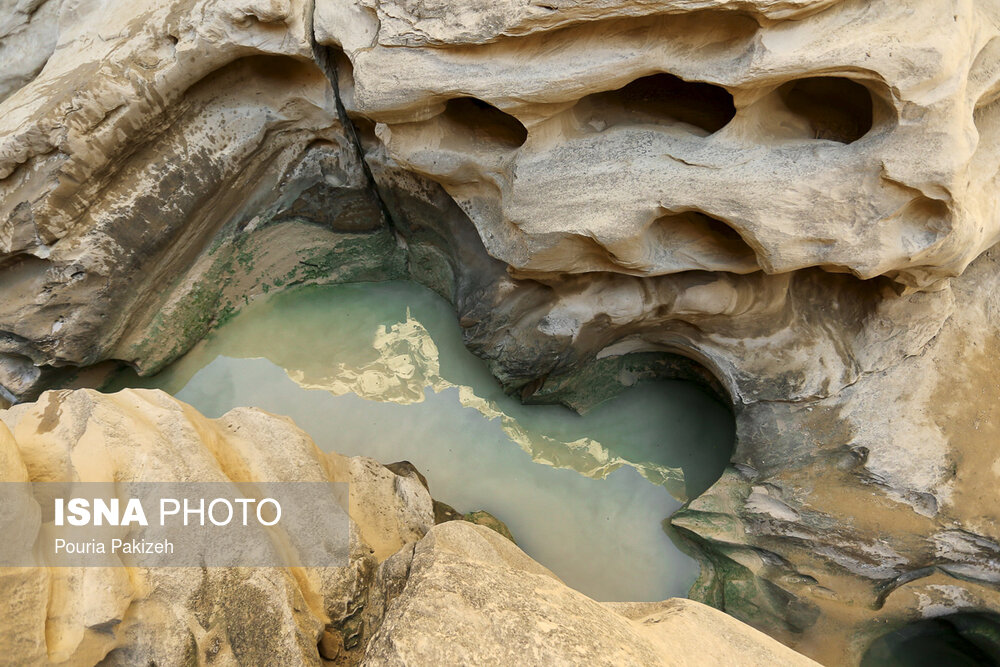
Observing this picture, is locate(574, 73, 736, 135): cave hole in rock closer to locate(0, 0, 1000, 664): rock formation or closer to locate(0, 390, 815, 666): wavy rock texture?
locate(0, 0, 1000, 664): rock formation

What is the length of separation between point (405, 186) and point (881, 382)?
6.03 ft

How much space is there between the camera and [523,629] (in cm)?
113

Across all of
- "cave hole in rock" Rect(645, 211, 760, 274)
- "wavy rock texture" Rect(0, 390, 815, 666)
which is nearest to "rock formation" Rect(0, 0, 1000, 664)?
"cave hole in rock" Rect(645, 211, 760, 274)

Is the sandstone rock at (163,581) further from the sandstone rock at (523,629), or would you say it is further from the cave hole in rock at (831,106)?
the cave hole in rock at (831,106)

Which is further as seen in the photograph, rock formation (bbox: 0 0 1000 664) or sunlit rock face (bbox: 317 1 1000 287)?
rock formation (bbox: 0 0 1000 664)

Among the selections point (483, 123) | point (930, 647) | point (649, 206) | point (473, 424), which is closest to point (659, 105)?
point (649, 206)

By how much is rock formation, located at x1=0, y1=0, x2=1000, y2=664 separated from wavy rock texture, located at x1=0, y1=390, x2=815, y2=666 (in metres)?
0.81

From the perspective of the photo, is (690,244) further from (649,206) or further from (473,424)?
(473,424)

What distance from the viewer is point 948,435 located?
197 cm

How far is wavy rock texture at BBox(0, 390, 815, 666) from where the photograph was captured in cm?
115

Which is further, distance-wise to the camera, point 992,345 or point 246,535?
point 992,345

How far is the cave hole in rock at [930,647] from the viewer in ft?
6.90

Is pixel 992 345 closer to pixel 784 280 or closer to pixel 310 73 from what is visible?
pixel 784 280

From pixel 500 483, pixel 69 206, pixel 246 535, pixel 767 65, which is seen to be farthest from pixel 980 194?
pixel 69 206
